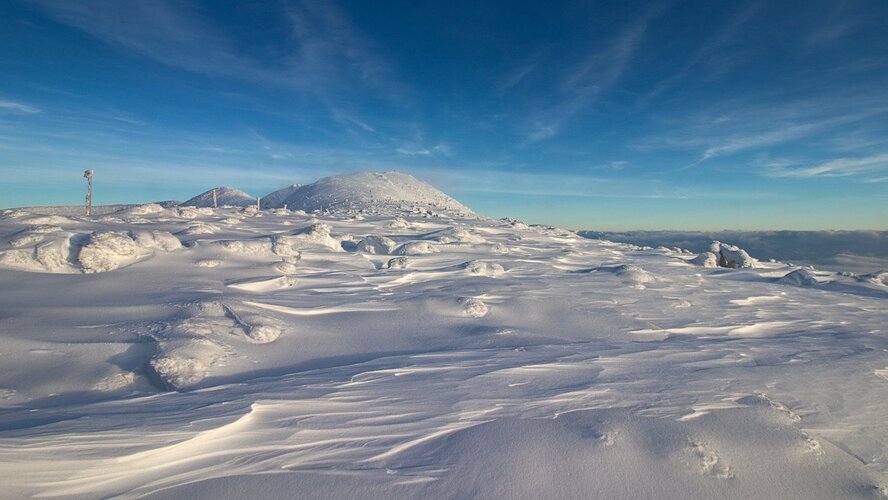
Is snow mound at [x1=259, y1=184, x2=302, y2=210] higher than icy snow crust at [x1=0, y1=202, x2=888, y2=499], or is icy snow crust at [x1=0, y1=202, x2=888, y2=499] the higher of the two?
snow mound at [x1=259, y1=184, x2=302, y2=210]

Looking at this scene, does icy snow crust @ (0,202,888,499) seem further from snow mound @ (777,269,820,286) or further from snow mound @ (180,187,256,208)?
snow mound @ (180,187,256,208)

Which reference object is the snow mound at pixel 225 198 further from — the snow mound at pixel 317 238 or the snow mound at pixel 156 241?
the snow mound at pixel 156 241

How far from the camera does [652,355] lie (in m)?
4.22

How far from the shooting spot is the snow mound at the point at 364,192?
52031mm

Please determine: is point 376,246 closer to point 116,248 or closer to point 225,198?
point 116,248

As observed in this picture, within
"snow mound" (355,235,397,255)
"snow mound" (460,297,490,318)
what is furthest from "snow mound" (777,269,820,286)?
"snow mound" (355,235,397,255)

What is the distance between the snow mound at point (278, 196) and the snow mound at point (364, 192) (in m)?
1.52

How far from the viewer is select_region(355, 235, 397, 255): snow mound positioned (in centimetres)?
971

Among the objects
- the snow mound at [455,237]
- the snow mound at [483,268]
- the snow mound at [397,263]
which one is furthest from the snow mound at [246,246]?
Answer: the snow mound at [455,237]

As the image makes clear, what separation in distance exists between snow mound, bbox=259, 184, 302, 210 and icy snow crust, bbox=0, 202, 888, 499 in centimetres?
6100

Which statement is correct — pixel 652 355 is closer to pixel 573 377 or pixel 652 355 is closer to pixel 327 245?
pixel 573 377

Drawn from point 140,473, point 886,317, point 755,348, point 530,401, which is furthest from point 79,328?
point 886,317

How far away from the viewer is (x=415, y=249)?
9.59m

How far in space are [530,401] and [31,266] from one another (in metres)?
6.85
